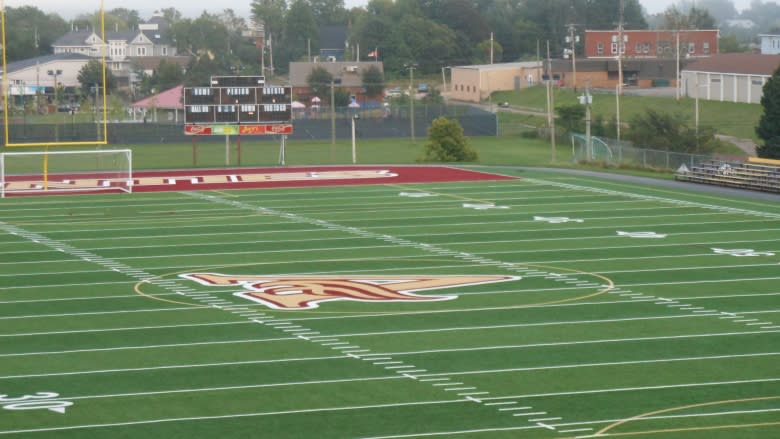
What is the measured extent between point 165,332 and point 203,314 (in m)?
1.45

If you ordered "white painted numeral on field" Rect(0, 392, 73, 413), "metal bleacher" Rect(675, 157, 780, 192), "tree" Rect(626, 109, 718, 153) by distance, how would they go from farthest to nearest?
"tree" Rect(626, 109, 718, 153)
"metal bleacher" Rect(675, 157, 780, 192)
"white painted numeral on field" Rect(0, 392, 73, 413)

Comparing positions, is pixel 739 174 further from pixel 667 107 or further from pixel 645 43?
pixel 645 43

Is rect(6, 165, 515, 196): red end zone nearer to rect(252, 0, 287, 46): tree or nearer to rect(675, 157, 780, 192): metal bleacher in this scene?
rect(675, 157, 780, 192): metal bleacher

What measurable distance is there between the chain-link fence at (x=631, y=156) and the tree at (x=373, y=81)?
54756 millimetres

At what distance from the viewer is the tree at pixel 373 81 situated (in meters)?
107

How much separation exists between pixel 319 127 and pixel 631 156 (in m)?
31.5

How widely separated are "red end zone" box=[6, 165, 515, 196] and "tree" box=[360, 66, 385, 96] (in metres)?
58.6

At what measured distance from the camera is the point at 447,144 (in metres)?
51.9

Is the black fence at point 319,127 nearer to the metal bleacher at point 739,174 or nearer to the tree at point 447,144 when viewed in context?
the tree at point 447,144

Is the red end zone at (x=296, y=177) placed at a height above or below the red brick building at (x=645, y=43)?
below

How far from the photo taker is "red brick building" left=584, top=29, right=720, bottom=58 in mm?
117688

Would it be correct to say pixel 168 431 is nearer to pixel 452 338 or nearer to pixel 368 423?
pixel 368 423

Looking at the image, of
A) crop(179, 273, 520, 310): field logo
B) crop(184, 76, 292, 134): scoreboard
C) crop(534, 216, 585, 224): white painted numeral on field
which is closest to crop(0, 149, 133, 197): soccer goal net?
crop(184, 76, 292, 134): scoreboard

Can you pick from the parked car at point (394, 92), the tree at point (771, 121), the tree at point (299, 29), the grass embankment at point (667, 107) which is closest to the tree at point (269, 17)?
the tree at point (299, 29)
